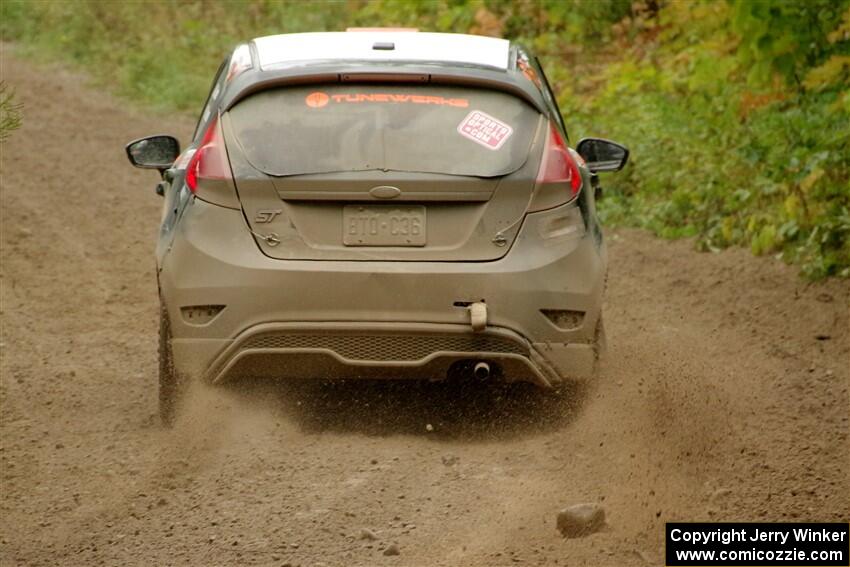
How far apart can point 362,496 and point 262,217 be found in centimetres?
135

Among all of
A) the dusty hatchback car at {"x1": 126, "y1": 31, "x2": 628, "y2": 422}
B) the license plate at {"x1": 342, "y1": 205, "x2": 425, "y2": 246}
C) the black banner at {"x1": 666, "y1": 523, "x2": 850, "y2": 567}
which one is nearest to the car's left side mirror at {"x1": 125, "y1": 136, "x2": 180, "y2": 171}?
the dusty hatchback car at {"x1": 126, "y1": 31, "x2": 628, "y2": 422}

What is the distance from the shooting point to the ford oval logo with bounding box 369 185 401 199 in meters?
6.41

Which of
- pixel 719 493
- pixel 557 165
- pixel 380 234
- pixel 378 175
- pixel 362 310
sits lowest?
Result: pixel 719 493

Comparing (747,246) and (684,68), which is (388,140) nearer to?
(747,246)

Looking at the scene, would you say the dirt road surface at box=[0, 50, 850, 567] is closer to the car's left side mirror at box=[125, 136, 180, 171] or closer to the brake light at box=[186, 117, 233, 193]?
the brake light at box=[186, 117, 233, 193]

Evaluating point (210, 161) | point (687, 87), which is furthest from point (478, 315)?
point (687, 87)

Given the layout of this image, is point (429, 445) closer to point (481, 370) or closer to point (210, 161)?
point (481, 370)

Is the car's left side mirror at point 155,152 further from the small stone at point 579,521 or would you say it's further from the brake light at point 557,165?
the small stone at point 579,521

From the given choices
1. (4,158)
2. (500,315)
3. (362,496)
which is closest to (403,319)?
(500,315)

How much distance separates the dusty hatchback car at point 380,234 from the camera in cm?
641

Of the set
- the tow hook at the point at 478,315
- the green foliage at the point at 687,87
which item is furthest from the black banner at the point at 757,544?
the green foliage at the point at 687,87

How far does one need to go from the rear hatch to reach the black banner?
1.71 meters

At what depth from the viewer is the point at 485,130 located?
6625mm

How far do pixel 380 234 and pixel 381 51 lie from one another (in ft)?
3.27
